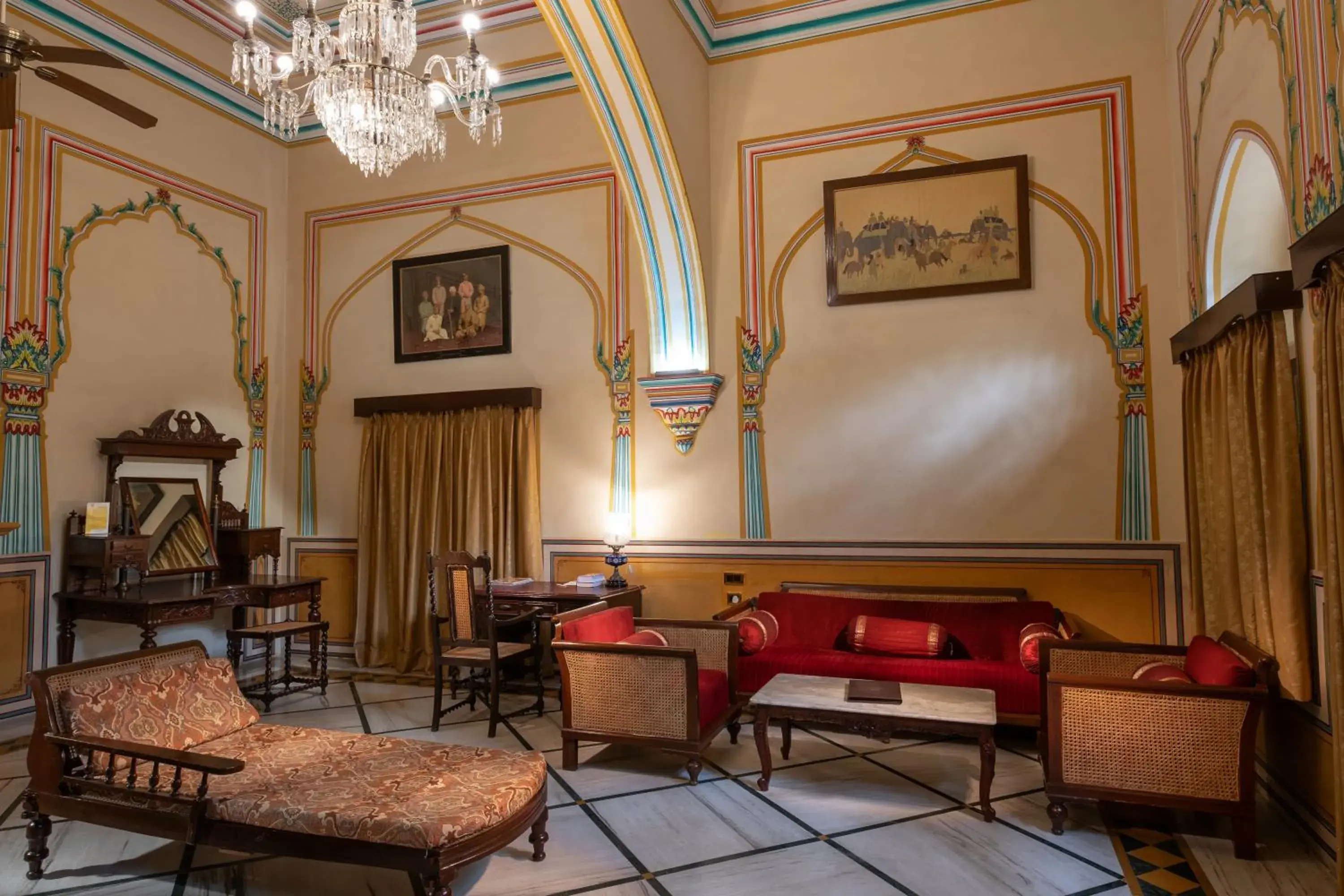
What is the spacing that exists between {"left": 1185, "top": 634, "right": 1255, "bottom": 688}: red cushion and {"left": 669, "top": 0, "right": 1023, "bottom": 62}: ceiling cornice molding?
14.1 ft

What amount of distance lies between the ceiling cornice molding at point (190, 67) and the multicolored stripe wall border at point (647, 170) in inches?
59.5

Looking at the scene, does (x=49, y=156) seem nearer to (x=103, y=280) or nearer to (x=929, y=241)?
(x=103, y=280)

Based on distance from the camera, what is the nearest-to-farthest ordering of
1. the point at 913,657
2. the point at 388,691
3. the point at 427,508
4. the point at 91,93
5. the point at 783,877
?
1. the point at 91,93
2. the point at 783,877
3. the point at 913,657
4. the point at 388,691
5. the point at 427,508

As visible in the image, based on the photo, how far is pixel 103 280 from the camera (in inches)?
232

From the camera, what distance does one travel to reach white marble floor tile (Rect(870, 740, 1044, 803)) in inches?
156

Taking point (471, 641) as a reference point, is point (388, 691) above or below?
below

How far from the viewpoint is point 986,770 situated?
360 centimetres

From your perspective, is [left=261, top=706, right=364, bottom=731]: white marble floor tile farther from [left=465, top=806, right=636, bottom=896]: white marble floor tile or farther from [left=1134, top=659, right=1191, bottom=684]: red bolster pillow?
[left=1134, top=659, right=1191, bottom=684]: red bolster pillow

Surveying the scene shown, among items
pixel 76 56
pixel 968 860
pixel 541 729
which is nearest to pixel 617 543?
pixel 541 729

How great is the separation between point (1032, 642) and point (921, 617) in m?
0.75

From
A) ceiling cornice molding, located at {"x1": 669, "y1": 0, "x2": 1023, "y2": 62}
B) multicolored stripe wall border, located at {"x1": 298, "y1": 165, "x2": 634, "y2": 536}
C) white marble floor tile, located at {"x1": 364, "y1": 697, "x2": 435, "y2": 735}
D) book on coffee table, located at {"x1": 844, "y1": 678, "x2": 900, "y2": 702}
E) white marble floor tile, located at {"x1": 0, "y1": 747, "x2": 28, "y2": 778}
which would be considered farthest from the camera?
multicolored stripe wall border, located at {"x1": 298, "y1": 165, "x2": 634, "y2": 536}

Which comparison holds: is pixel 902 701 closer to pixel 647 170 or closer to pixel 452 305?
pixel 647 170

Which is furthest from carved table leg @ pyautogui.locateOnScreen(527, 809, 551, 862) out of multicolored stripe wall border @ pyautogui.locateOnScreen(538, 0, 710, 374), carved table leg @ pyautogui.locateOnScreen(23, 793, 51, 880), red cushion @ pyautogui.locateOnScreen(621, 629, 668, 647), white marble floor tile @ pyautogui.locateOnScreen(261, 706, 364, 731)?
multicolored stripe wall border @ pyautogui.locateOnScreen(538, 0, 710, 374)

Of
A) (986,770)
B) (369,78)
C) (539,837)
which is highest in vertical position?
(369,78)
